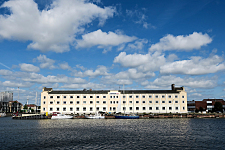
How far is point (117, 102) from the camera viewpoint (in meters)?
132

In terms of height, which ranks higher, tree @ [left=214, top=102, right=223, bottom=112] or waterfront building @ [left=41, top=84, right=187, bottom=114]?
waterfront building @ [left=41, top=84, right=187, bottom=114]

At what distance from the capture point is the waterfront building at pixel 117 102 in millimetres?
132125

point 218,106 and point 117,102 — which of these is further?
point 218,106

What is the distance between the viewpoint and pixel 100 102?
132m

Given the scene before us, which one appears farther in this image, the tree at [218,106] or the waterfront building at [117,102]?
the tree at [218,106]

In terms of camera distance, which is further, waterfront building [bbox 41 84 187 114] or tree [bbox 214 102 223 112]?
tree [bbox 214 102 223 112]

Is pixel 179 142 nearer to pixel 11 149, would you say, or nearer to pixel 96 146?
pixel 96 146

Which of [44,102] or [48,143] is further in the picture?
[44,102]

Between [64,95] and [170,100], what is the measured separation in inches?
2563

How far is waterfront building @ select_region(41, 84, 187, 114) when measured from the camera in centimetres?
13212

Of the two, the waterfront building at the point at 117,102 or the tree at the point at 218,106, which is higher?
the waterfront building at the point at 117,102

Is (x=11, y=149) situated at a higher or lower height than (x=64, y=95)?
lower

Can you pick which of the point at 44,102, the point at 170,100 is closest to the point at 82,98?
the point at 44,102

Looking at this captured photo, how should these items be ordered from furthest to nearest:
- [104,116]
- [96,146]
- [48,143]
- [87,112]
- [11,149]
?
[87,112]
[104,116]
[48,143]
[96,146]
[11,149]
